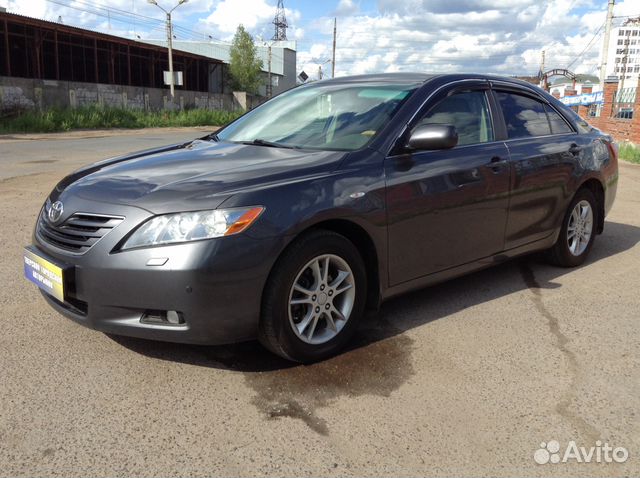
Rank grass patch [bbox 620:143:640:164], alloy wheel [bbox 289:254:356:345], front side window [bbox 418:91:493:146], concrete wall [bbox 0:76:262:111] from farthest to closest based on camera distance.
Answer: concrete wall [bbox 0:76:262:111] < grass patch [bbox 620:143:640:164] < front side window [bbox 418:91:493:146] < alloy wheel [bbox 289:254:356:345]

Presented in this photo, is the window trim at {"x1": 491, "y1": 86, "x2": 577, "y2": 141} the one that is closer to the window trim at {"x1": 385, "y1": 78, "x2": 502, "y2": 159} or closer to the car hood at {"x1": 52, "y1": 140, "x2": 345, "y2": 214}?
the window trim at {"x1": 385, "y1": 78, "x2": 502, "y2": 159}

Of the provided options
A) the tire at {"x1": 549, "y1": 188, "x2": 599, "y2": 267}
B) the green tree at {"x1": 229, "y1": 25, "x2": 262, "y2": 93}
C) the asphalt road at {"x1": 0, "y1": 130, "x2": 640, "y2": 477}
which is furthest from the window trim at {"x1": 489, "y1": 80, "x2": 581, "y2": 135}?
the green tree at {"x1": 229, "y1": 25, "x2": 262, "y2": 93}

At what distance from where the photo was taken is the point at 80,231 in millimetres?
3090

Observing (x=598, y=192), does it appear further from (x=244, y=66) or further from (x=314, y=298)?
(x=244, y=66)

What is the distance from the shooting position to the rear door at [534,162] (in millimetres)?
4492

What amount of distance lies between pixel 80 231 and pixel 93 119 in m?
31.6

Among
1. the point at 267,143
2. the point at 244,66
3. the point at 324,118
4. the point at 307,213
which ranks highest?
the point at 244,66

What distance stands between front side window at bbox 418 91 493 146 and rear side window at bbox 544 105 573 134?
0.97 m

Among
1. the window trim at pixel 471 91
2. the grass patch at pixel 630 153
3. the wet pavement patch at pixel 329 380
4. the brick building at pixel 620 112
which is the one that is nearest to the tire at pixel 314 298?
the wet pavement patch at pixel 329 380

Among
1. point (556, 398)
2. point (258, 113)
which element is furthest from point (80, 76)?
point (556, 398)

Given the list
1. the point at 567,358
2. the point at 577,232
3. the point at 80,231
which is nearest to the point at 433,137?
the point at 567,358

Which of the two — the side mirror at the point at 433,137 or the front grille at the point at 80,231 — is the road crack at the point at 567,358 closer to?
the side mirror at the point at 433,137

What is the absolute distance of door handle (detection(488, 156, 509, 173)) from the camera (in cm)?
423

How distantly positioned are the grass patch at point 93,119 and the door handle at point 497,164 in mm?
26936
